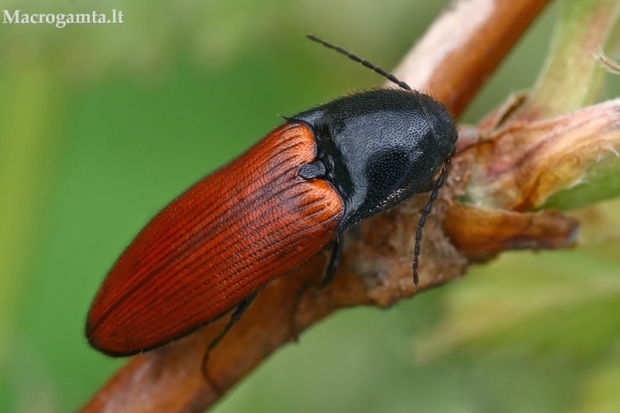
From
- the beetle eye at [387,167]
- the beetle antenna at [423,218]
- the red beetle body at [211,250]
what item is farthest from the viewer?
the beetle eye at [387,167]

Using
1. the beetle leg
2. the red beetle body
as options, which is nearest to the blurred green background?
the red beetle body

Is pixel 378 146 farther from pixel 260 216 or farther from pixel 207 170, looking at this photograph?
pixel 207 170

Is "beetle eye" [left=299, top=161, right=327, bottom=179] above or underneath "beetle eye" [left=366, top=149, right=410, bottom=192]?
above

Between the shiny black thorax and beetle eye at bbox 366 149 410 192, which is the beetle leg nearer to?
the shiny black thorax

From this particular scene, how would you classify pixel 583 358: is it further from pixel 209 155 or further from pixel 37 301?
pixel 37 301

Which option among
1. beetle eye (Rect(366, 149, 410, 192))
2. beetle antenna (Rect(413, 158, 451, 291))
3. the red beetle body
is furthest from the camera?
beetle eye (Rect(366, 149, 410, 192))

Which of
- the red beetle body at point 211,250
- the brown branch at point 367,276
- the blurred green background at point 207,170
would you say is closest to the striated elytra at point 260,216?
the red beetle body at point 211,250

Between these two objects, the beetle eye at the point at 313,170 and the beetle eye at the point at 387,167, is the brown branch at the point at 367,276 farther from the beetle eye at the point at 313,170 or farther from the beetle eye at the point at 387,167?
the beetle eye at the point at 313,170

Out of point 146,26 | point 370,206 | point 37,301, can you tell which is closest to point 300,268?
point 370,206

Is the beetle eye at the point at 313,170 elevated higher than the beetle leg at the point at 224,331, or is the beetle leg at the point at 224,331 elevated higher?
the beetle eye at the point at 313,170
